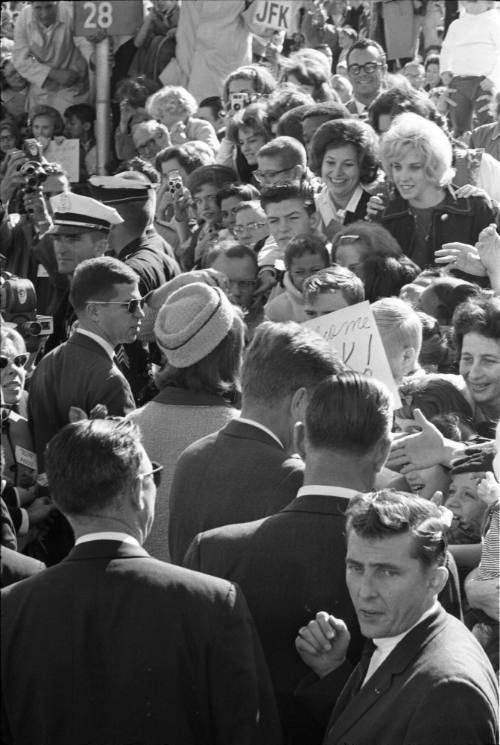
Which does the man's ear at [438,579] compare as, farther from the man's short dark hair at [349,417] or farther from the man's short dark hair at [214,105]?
the man's short dark hair at [214,105]

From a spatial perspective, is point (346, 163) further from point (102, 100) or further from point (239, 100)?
point (102, 100)

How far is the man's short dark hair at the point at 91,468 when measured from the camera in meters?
3.04

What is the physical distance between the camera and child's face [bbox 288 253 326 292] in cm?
562

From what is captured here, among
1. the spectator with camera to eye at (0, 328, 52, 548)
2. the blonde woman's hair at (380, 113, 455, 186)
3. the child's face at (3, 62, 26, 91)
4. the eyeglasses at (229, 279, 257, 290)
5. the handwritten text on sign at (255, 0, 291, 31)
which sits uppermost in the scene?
the handwritten text on sign at (255, 0, 291, 31)

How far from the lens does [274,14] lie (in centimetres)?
959

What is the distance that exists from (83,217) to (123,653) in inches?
139

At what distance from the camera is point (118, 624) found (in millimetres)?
2922

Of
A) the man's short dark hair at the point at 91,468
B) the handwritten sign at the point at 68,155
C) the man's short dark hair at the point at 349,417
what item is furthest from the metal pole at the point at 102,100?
the man's short dark hair at the point at 91,468

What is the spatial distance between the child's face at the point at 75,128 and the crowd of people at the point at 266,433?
2241mm

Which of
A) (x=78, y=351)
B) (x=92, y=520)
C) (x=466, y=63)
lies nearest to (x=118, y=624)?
(x=92, y=520)

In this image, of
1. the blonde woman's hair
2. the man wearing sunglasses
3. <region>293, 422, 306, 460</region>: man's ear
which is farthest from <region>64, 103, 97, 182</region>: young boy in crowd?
<region>293, 422, 306, 460</region>: man's ear

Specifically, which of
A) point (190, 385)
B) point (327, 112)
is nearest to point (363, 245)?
point (190, 385)

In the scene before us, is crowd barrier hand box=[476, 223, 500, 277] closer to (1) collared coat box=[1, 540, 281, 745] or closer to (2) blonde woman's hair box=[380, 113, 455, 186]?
(2) blonde woman's hair box=[380, 113, 455, 186]

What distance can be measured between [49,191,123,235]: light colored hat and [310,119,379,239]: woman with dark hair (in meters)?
1.06
